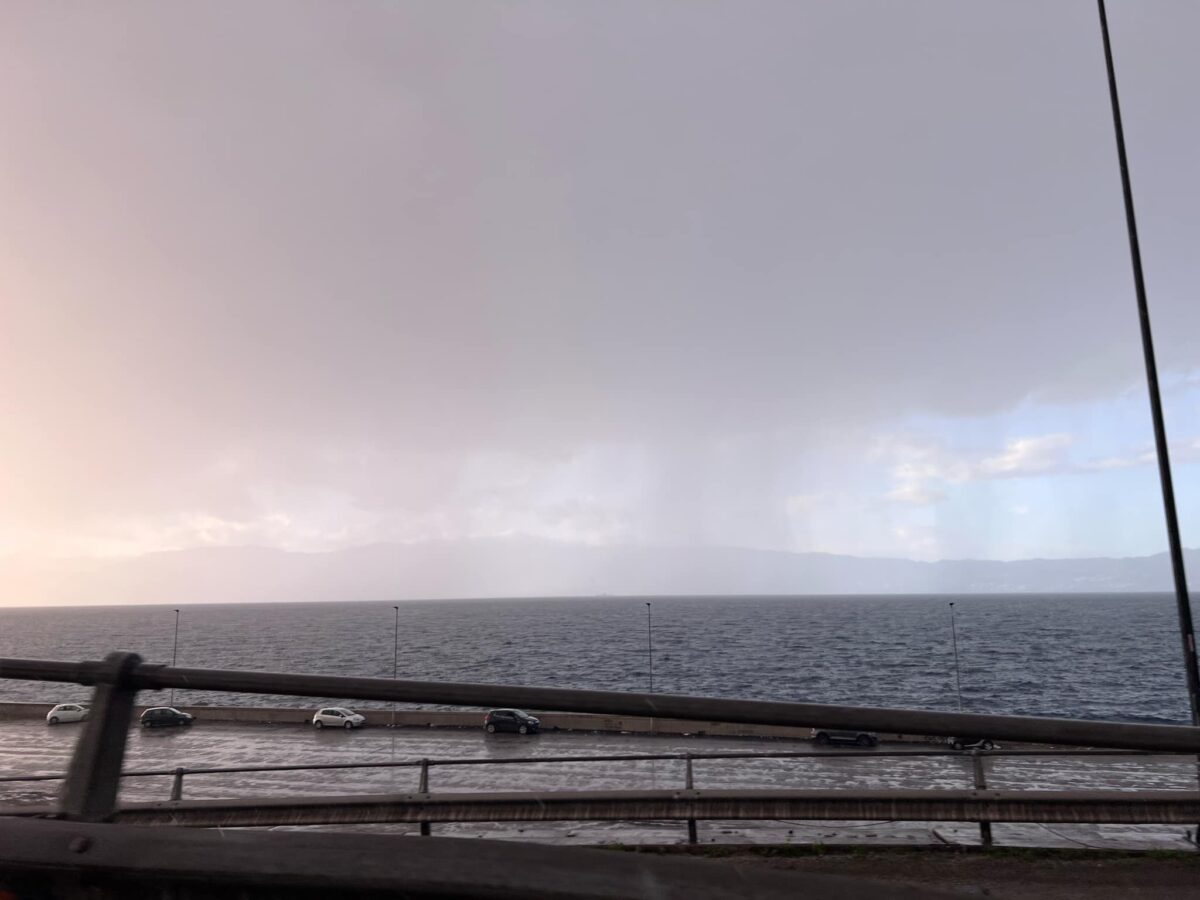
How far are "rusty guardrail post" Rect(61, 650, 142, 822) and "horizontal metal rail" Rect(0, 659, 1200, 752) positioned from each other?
0.02 m

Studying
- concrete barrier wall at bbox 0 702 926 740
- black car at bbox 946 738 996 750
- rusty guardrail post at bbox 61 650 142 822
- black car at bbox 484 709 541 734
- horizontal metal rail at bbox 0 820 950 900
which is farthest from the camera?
black car at bbox 484 709 541 734

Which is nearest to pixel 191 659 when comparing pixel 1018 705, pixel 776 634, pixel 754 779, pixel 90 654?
pixel 90 654

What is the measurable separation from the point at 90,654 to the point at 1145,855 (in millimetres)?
142626

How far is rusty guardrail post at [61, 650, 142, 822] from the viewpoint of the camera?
2.50 m

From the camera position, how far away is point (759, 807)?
562cm

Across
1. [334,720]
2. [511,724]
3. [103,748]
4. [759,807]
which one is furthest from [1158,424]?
[334,720]

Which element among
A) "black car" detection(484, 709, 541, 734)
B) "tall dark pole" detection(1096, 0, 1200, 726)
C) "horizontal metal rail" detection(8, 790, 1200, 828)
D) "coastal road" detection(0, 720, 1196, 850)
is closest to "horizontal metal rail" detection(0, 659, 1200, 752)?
"coastal road" detection(0, 720, 1196, 850)

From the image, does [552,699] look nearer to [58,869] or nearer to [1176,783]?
[58,869]

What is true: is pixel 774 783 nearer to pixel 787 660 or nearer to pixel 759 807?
pixel 759 807

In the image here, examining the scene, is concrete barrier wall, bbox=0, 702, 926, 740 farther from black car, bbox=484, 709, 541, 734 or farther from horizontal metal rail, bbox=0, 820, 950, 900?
horizontal metal rail, bbox=0, 820, 950, 900

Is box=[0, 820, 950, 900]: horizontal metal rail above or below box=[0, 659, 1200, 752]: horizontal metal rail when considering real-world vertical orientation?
below

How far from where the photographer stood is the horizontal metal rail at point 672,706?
2.04m

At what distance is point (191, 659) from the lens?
106750 millimetres

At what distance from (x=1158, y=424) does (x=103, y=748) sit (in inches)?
561
